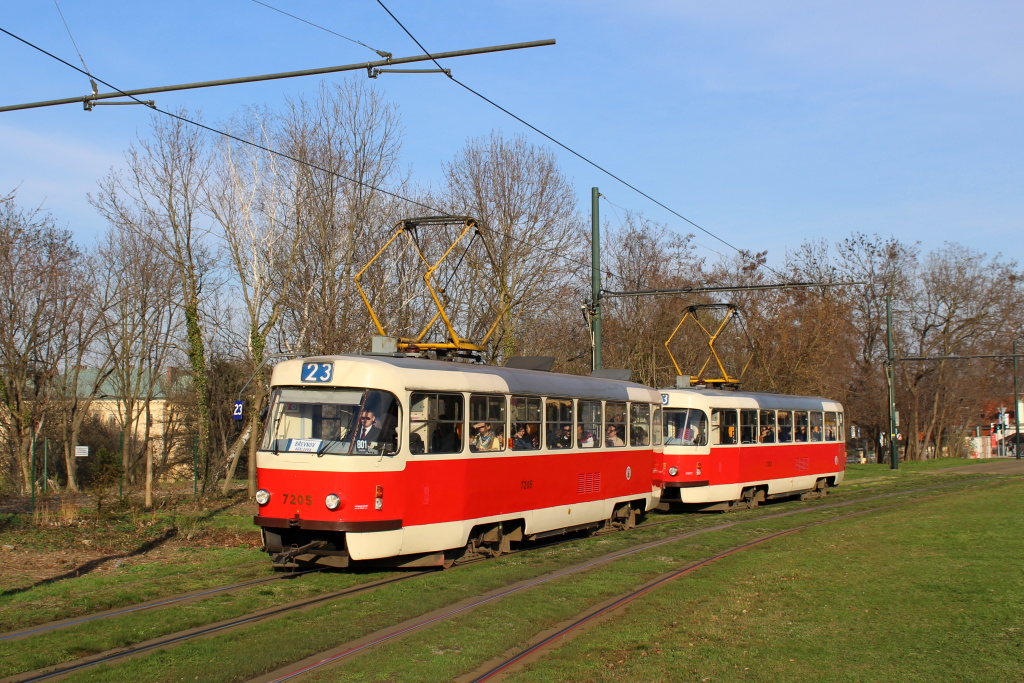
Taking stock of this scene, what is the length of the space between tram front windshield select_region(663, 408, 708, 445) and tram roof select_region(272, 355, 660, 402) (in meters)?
5.76

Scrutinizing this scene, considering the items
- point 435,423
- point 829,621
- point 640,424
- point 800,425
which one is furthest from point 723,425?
point 829,621

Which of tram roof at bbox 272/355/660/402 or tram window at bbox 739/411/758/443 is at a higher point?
tram roof at bbox 272/355/660/402

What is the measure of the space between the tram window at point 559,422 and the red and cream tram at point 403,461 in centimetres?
4

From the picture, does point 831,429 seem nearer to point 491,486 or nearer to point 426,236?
point 426,236

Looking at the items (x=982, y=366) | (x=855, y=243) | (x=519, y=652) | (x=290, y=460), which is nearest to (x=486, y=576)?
(x=290, y=460)

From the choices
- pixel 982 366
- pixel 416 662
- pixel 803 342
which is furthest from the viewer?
pixel 982 366

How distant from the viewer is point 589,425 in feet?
55.8

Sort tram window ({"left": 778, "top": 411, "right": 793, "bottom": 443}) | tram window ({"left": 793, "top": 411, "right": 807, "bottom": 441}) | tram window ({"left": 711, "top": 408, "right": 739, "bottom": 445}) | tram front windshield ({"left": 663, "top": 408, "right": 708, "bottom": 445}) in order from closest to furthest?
1. tram front windshield ({"left": 663, "top": 408, "right": 708, "bottom": 445})
2. tram window ({"left": 711, "top": 408, "right": 739, "bottom": 445})
3. tram window ({"left": 778, "top": 411, "right": 793, "bottom": 443})
4. tram window ({"left": 793, "top": 411, "right": 807, "bottom": 441})

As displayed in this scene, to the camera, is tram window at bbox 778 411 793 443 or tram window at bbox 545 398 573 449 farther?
tram window at bbox 778 411 793 443

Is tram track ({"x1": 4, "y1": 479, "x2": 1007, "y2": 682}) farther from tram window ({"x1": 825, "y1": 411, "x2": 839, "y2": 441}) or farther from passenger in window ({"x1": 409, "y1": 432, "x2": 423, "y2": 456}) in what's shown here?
tram window ({"x1": 825, "y1": 411, "x2": 839, "y2": 441})

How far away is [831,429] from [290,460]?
20.9 m

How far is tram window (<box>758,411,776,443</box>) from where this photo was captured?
23.9 meters

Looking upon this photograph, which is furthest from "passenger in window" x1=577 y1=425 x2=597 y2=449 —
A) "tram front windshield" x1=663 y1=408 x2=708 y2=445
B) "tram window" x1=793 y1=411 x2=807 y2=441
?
"tram window" x1=793 y1=411 x2=807 y2=441

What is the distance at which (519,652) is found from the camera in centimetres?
837
